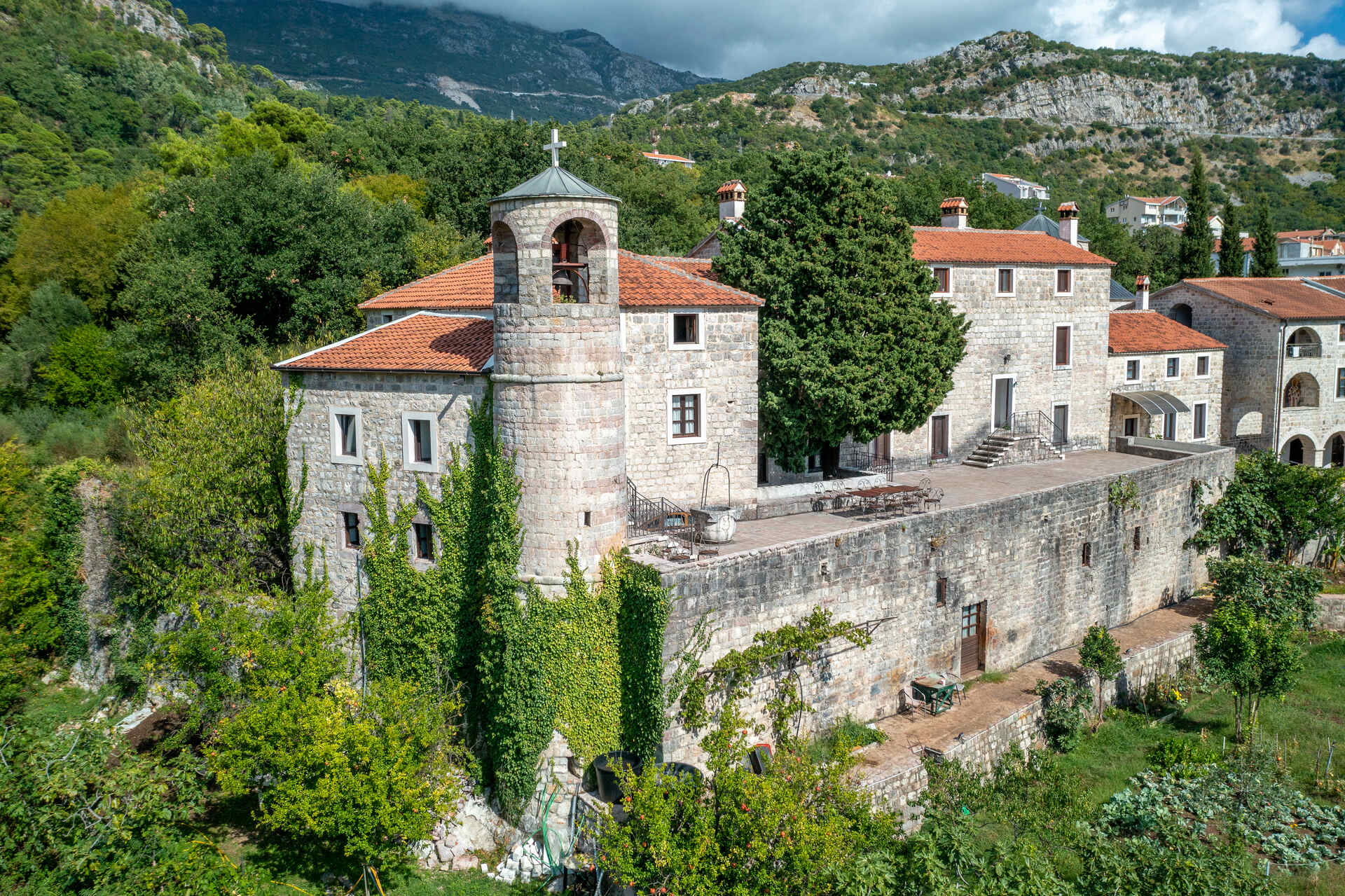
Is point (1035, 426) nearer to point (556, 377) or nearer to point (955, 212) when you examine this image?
point (955, 212)

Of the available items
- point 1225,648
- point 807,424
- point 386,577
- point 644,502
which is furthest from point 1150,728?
point 386,577

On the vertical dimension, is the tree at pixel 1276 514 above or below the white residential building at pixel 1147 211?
below

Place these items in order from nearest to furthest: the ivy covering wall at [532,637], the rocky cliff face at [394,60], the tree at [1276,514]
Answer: the ivy covering wall at [532,637], the tree at [1276,514], the rocky cliff face at [394,60]

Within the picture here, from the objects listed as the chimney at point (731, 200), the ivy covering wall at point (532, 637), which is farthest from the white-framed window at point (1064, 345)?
the ivy covering wall at point (532, 637)

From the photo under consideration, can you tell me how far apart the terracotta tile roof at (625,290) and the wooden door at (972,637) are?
9.52 m

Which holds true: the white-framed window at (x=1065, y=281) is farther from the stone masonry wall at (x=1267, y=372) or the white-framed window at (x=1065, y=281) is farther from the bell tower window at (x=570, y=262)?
the bell tower window at (x=570, y=262)

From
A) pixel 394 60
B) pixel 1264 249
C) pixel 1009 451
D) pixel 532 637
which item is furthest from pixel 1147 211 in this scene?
pixel 394 60

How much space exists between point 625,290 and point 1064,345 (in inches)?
795

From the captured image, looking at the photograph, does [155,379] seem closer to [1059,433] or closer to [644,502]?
[644,502]

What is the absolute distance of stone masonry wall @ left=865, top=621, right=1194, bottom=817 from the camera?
704 inches

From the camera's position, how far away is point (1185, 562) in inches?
1171

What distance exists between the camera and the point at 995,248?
1261 inches

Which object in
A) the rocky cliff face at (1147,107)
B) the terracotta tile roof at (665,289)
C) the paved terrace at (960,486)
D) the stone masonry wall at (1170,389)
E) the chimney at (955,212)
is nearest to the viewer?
the paved terrace at (960,486)

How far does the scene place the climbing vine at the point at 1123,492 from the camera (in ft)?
85.1
